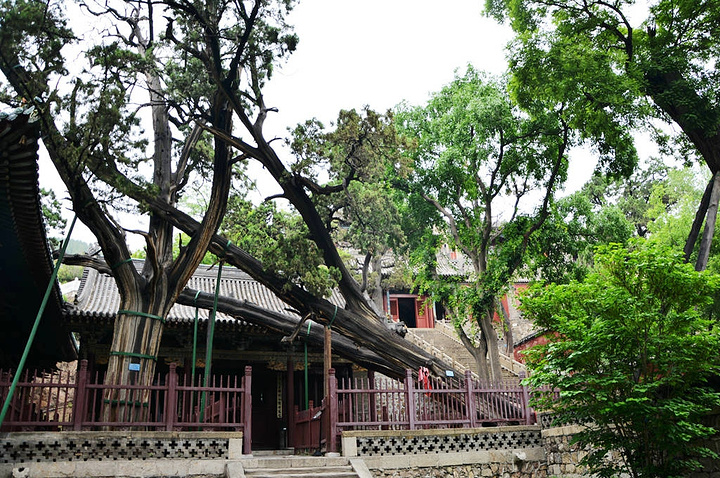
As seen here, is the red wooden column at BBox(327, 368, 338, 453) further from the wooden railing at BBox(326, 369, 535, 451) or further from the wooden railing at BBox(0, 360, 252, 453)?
the wooden railing at BBox(0, 360, 252, 453)

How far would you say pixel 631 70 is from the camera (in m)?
11.0

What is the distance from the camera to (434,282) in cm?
1616

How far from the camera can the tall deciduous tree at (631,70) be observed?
10.7m

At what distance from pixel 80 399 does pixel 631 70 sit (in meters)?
10.7

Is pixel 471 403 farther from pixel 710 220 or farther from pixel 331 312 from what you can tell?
pixel 710 220

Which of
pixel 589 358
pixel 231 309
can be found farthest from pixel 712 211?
pixel 231 309

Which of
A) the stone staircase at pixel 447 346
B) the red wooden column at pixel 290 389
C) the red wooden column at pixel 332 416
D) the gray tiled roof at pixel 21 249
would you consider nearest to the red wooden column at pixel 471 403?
the red wooden column at pixel 332 416

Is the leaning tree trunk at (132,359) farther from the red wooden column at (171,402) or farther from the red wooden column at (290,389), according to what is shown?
the red wooden column at (290,389)

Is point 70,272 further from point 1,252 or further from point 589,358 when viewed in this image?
point 589,358

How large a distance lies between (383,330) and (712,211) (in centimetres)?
637

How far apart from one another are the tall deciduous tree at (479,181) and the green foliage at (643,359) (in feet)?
21.8

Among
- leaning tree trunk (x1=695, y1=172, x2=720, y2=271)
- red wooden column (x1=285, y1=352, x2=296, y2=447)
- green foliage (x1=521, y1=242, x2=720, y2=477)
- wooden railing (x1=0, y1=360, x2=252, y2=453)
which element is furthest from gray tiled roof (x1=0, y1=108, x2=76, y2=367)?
leaning tree trunk (x1=695, y1=172, x2=720, y2=271)

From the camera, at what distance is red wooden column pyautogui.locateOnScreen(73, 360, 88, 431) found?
8.12m

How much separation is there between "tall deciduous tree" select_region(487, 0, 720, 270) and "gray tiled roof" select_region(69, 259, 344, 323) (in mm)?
7065
